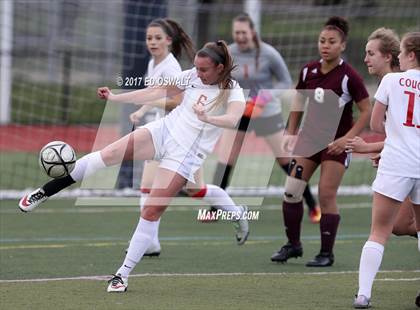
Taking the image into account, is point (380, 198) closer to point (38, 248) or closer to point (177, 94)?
point (177, 94)

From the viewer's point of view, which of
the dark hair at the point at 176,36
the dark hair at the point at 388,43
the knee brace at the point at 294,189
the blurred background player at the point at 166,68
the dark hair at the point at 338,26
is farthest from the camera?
the dark hair at the point at 176,36

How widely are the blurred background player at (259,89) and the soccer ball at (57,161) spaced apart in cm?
452

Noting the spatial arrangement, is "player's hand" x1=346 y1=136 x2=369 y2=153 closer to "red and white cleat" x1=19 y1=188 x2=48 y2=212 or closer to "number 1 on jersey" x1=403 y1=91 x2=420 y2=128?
"number 1 on jersey" x1=403 y1=91 x2=420 y2=128

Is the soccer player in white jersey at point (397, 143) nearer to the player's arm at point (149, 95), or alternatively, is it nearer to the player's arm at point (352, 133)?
the player's arm at point (352, 133)

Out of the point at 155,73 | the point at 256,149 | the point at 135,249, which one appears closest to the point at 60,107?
the point at 256,149

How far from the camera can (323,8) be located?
18.2 meters

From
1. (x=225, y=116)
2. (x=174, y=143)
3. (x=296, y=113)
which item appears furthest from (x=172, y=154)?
(x=296, y=113)

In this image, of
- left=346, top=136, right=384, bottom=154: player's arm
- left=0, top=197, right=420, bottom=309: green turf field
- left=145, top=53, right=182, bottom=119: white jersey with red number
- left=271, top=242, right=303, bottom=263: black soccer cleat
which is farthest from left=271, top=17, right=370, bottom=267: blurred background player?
left=346, top=136, right=384, bottom=154: player's arm

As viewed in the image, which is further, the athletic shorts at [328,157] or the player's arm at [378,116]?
the athletic shorts at [328,157]

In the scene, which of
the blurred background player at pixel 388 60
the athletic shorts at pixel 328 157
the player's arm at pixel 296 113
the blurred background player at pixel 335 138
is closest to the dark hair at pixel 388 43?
the blurred background player at pixel 388 60

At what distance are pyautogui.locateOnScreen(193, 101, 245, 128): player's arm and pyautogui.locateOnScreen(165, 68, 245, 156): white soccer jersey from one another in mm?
55

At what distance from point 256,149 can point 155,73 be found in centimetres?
972

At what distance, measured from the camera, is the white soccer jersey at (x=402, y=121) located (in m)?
6.55

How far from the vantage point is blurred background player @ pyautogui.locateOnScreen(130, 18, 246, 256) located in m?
8.87
